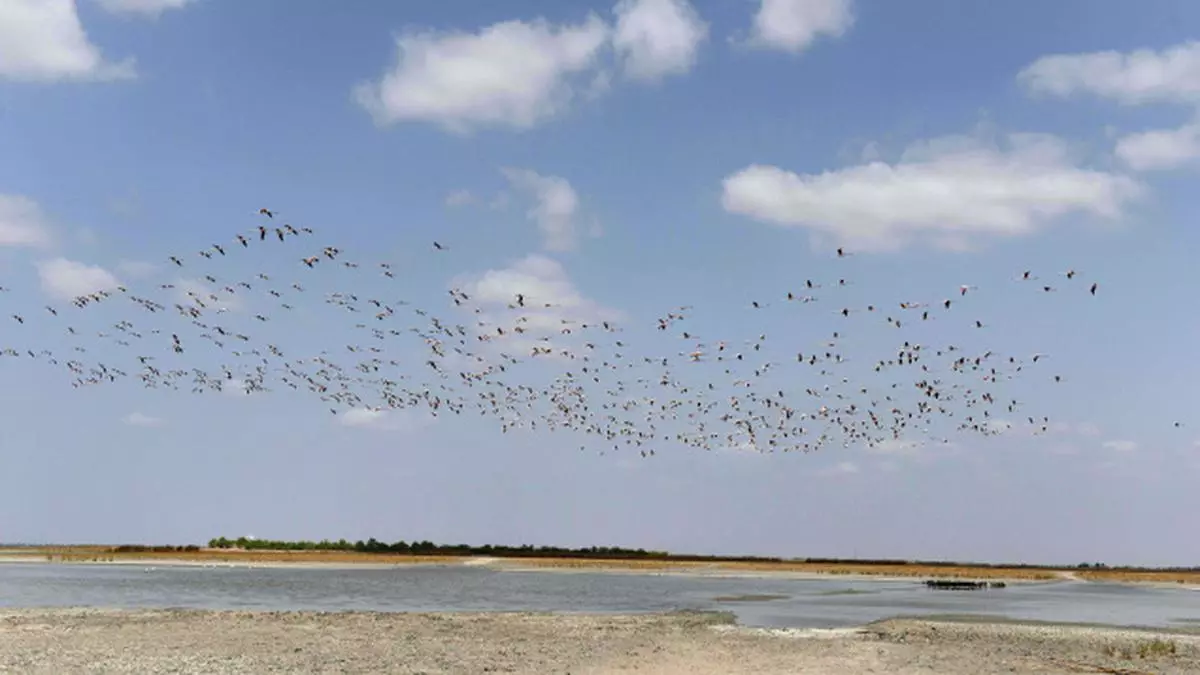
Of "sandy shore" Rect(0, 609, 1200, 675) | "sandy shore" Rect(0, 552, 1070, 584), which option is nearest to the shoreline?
"sandy shore" Rect(0, 552, 1070, 584)

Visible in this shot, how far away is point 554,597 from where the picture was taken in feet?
245

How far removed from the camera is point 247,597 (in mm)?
67625

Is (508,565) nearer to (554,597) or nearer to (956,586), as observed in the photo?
(956,586)

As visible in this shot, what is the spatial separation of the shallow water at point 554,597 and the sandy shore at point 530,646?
8072 millimetres

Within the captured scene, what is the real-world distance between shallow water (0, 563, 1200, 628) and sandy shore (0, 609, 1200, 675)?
8.07 meters

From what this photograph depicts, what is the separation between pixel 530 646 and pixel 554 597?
3394 cm

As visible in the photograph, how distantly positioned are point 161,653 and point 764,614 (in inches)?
1368

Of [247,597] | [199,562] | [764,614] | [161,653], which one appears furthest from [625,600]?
[199,562]

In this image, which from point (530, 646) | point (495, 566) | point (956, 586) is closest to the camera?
point (530, 646)

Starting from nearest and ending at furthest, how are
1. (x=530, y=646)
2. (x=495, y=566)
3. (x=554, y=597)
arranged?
1. (x=530, y=646)
2. (x=554, y=597)
3. (x=495, y=566)

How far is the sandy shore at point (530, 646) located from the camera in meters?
35.6

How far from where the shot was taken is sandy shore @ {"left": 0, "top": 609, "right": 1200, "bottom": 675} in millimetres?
35562

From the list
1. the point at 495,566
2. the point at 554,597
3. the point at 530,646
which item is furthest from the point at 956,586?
the point at 530,646

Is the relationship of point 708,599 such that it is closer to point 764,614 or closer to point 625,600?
point 625,600
